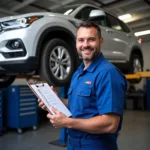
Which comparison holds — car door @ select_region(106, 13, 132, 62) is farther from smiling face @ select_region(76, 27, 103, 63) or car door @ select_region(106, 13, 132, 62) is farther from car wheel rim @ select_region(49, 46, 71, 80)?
smiling face @ select_region(76, 27, 103, 63)

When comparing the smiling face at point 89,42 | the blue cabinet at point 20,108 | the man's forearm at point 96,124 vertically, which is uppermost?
the smiling face at point 89,42

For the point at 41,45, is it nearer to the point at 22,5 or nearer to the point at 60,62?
the point at 60,62

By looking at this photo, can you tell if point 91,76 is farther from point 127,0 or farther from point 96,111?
point 127,0

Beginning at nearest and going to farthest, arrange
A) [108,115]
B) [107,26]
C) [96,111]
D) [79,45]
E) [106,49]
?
[108,115] < [96,111] < [79,45] < [106,49] < [107,26]

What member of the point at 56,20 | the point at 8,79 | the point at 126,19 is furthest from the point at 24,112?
the point at 126,19

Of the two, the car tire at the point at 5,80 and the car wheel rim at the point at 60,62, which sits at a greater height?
the car wheel rim at the point at 60,62

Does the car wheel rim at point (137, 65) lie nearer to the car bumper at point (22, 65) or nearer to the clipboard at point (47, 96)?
the car bumper at point (22, 65)

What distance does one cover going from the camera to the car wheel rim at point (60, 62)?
2625 millimetres

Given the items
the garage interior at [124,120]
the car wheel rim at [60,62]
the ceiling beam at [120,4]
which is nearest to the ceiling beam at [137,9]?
the garage interior at [124,120]

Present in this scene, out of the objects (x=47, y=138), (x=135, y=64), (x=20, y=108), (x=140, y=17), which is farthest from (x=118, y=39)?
(x=140, y=17)

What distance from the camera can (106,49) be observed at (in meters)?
3.61

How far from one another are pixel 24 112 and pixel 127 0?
3.82m

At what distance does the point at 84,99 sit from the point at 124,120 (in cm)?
544

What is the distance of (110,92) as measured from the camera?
A: 3.38 feet
